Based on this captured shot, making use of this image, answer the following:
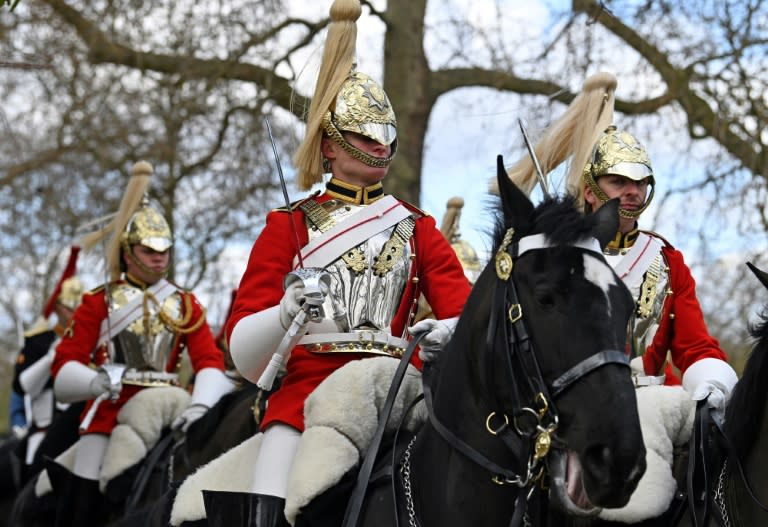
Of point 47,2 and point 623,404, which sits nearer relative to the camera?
point 623,404

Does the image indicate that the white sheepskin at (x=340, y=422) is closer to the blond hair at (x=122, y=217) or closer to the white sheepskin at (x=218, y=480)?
the white sheepskin at (x=218, y=480)

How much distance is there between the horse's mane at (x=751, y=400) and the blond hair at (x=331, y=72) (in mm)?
1884

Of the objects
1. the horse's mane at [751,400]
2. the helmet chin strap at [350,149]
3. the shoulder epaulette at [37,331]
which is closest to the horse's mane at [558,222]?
the helmet chin strap at [350,149]

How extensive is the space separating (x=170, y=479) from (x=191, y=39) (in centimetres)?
650

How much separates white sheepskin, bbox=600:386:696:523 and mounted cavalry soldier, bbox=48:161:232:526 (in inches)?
141

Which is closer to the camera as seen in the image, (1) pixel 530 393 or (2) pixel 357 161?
(1) pixel 530 393

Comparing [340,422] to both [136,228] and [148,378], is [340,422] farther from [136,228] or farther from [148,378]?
[136,228]

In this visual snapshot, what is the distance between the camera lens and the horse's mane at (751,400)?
4.75 m

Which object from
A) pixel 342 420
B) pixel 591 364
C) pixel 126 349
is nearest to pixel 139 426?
pixel 126 349

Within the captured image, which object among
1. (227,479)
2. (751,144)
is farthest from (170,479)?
(751,144)

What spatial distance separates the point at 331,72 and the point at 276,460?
1.63 metres

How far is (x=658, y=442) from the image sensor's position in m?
5.14

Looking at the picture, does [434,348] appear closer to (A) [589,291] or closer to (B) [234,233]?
(A) [589,291]

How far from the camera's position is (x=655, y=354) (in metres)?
6.04
